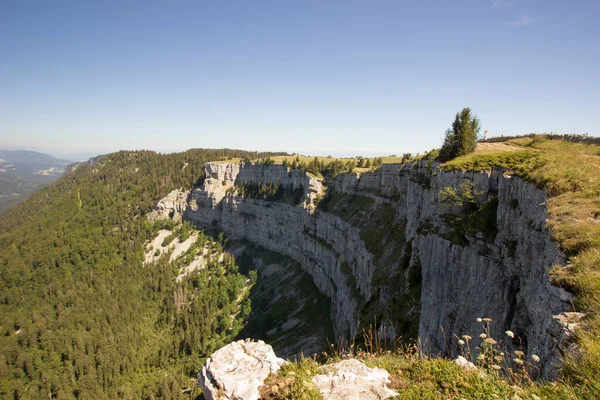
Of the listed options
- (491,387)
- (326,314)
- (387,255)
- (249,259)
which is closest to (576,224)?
(491,387)

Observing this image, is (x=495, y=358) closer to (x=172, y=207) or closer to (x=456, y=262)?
(x=456, y=262)

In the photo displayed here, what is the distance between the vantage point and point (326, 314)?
2761 inches

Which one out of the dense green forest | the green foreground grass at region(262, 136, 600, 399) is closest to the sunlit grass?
the green foreground grass at region(262, 136, 600, 399)

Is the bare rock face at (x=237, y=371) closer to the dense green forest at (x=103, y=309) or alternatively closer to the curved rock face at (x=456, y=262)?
the curved rock face at (x=456, y=262)

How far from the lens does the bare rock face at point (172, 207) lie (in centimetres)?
16150

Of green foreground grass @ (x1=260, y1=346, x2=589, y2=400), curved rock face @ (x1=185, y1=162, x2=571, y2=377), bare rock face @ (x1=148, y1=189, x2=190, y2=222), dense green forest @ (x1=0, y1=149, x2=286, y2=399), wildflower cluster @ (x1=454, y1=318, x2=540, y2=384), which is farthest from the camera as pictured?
bare rock face @ (x1=148, y1=189, x2=190, y2=222)

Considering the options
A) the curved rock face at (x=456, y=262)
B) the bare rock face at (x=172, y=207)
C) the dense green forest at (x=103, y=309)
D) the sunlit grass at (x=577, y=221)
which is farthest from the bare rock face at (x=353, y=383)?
the bare rock face at (x=172, y=207)

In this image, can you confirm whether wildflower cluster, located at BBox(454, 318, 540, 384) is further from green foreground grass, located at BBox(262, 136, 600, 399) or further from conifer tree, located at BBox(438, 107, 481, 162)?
conifer tree, located at BBox(438, 107, 481, 162)

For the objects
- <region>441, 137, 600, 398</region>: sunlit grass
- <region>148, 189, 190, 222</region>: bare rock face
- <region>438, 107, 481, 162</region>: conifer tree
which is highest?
<region>438, 107, 481, 162</region>: conifer tree

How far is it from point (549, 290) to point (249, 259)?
4320 inches

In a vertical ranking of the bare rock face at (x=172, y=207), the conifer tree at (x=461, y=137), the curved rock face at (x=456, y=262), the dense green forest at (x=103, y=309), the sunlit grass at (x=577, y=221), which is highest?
the conifer tree at (x=461, y=137)

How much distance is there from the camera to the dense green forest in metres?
81.8

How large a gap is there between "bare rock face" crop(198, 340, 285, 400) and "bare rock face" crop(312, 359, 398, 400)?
1543mm

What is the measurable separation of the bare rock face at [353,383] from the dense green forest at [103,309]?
71061 millimetres
